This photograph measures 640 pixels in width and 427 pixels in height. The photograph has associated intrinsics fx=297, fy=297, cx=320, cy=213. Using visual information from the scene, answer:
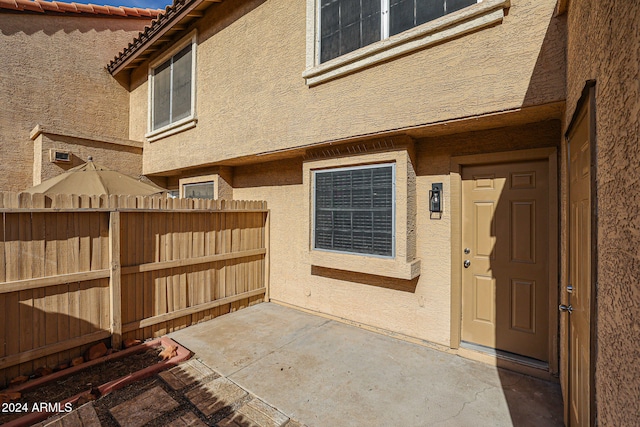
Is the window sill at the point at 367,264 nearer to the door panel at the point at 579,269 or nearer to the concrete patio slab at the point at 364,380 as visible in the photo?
the concrete patio slab at the point at 364,380

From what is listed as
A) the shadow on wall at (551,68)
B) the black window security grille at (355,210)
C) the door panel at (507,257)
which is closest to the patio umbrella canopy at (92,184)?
the black window security grille at (355,210)

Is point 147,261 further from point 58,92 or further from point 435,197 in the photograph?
point 58,92

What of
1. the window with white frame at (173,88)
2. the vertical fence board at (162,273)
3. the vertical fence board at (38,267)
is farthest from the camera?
the window with white frame at (173,88)

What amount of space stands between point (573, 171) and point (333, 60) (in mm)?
3525

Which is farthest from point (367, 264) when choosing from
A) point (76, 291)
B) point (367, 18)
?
point (76, 291)

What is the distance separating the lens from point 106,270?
14.6 ft

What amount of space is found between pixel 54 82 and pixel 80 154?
94.6 inches

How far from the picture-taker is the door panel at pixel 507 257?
3898mm

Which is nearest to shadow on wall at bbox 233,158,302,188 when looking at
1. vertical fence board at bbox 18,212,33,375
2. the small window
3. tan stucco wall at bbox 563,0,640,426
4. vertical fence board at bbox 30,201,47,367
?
the small window

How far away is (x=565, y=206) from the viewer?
3.09 metres

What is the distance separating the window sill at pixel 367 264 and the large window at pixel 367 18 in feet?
10.9

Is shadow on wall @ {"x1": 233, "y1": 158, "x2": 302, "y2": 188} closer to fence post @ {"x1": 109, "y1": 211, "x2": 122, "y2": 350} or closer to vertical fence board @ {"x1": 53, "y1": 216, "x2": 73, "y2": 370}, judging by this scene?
fence post @ {"x1": 109, "y1": 211, "x2": 122, "y2": 350}

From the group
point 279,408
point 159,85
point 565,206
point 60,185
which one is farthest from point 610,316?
point 159,85

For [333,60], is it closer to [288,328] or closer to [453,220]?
[453,220]
